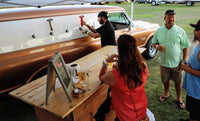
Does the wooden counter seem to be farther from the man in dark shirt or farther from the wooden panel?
the man in dark shirt

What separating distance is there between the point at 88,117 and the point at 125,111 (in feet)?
2.15

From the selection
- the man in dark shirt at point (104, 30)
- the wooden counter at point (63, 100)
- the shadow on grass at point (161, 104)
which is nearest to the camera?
the wooden counter at point (63, 100)

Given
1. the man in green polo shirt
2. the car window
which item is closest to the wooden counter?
the man in green polo shirt

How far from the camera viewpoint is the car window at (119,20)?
14.9 ft

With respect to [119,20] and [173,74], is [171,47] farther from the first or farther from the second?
[119,20]

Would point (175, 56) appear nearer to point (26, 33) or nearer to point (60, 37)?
point (60, 37)

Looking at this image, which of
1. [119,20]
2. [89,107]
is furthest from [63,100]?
[119,20]

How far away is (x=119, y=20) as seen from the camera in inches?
188

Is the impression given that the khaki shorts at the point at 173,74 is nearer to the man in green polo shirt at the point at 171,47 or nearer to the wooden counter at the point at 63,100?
the man in green polo shirt at the point at 171,47

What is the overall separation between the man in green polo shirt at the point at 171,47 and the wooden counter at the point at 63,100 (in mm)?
1294

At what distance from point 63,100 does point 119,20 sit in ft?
12.3

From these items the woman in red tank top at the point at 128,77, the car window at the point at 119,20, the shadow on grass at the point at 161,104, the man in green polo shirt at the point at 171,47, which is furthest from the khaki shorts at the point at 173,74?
the car window at the point at 119,20

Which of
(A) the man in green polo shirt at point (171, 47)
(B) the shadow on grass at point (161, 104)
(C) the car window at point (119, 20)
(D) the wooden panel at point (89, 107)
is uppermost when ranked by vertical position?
(C) the car window at point (119, 20)

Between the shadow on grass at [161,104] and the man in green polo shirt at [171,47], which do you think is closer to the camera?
the man in green polo shirt at [171,47]
